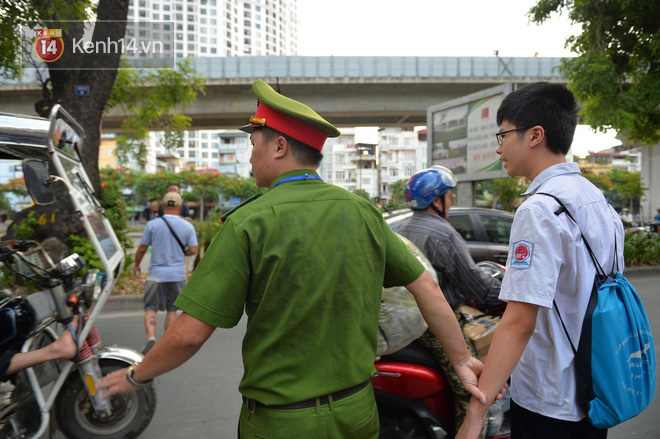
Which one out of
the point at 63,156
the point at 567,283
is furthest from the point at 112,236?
the point at 567,283

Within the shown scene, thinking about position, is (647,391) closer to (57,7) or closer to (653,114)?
(57,7)

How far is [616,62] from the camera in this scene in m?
10.8

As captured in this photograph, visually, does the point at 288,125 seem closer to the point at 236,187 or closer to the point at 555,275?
the point at 555,275

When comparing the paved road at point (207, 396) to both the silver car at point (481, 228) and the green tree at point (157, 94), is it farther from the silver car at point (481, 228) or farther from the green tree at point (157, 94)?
the green tree at point (157, 94)

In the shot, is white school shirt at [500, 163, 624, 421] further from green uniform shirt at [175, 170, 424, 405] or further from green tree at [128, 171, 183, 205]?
green tree at [128, 171, 183, 205]

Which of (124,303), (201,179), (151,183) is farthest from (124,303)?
(151,183)

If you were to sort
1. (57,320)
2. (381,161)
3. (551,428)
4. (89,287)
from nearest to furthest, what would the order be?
(551,428) < (57,320) < (89,287) < (381,161)

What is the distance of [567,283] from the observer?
1.54 m

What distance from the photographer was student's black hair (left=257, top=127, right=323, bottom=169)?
1.61m

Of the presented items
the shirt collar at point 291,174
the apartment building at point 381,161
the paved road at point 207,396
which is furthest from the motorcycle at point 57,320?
the apartment building at point 381,161

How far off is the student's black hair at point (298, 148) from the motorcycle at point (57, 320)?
1765mm

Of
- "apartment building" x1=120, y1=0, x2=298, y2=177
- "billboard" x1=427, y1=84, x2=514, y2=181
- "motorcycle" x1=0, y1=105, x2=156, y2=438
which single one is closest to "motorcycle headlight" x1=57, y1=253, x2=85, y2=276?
"motorcycle" x1=0, y1=105, x2=156, y2=438

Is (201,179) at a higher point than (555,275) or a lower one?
higher

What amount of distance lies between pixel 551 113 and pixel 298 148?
0.85m
